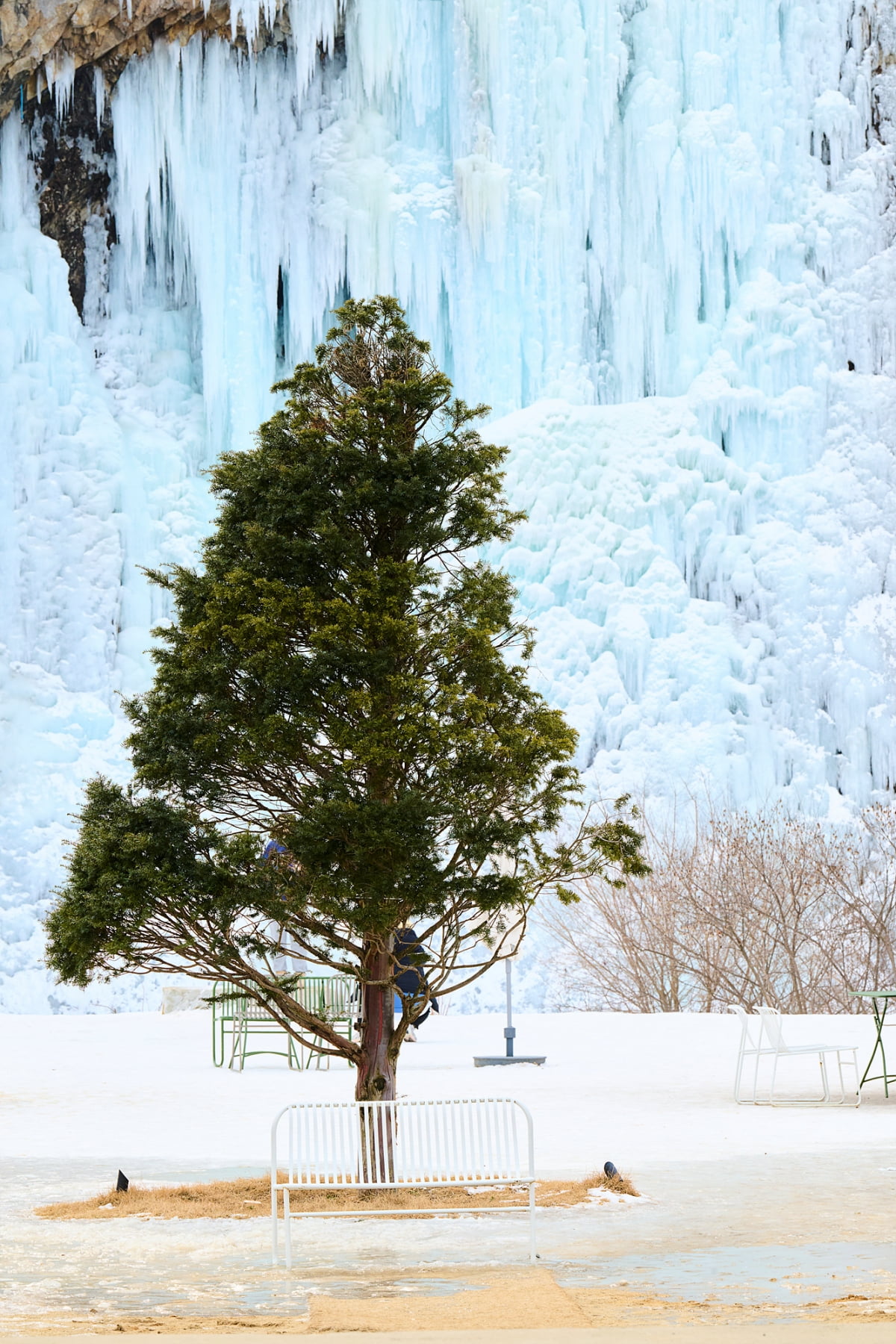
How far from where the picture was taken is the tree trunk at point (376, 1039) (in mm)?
6805

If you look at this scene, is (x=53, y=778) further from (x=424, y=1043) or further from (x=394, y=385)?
(x=394, y=385)

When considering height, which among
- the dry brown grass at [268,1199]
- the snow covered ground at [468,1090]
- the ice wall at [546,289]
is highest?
the ice wall at [546,289]

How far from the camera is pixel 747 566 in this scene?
86.5ft

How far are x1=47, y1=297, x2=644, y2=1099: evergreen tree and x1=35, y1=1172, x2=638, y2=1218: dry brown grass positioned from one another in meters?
0.46

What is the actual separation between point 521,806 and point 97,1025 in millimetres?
11186

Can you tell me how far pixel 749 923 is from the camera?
68.5 feet

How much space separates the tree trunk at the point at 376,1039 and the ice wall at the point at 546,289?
1932 centimetres

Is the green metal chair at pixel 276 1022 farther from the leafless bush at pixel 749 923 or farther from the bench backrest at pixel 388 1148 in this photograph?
the leafless bush at pixel 749 923

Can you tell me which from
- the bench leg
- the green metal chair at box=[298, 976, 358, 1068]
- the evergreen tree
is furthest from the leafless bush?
the bench leg

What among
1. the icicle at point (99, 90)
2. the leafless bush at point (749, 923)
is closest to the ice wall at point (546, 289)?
the icicle at point (99, 90)

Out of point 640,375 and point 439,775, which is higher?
point 640,375

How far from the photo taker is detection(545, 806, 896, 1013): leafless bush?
2069cm

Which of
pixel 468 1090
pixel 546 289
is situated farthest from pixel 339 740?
pixel 546 289

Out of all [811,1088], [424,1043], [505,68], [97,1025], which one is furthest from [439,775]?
[505,68]
